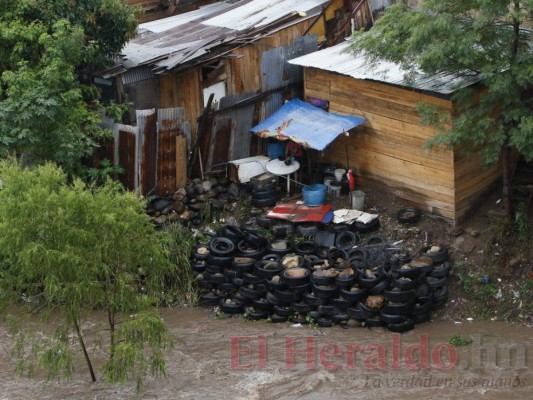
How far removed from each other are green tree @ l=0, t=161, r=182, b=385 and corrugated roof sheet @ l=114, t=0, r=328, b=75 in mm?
4958

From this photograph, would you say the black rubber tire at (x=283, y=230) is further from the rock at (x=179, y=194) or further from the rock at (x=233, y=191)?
the rock at (x=179, y=194)

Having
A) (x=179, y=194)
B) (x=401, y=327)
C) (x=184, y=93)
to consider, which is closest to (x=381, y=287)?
(x=401, y=327)

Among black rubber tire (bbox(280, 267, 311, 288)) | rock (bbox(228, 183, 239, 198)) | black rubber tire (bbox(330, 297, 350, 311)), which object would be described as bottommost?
black rubber tire (bbox(330, 297, 350, 311))

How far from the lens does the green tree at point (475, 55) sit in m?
13.5

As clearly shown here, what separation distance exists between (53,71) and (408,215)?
6.61 metres

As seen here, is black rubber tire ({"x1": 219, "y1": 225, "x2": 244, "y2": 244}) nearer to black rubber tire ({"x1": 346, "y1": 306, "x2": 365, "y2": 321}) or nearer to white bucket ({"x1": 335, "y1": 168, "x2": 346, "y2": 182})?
white bucket ({"x1": 335, "y1": 168, "x2": 346, "y2": 182})

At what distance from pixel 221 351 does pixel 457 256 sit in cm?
433

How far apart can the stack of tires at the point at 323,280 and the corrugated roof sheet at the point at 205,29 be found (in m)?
3.40

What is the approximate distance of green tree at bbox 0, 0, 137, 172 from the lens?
15.5m

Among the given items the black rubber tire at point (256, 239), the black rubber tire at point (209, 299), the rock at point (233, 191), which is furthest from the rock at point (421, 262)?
the rock at point (233, 191)

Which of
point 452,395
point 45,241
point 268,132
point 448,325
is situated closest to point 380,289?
point 448,325

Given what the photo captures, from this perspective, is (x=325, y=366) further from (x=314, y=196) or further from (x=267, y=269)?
(x=314, y=196)

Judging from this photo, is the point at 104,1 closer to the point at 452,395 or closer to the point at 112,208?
the point at 112,208

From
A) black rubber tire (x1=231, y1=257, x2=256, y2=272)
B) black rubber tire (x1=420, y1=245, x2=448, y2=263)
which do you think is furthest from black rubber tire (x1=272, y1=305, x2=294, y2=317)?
black rubber tire (x1=420, y1=245, x2=448, y2=263)
